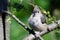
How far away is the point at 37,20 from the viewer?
956 millimetres

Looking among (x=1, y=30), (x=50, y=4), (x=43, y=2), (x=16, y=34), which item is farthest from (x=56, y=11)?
(x=1, y=30)

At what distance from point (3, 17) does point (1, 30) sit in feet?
0.14

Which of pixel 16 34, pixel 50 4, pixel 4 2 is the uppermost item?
pixel 4 2

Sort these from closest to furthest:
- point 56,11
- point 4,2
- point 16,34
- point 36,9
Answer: point 4,2 < point 36,9 < point 16,34 < point 56,11

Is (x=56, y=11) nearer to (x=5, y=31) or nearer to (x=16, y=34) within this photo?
(x=16, y=34)

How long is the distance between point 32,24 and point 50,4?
3.89 feet

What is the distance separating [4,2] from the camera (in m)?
0.65

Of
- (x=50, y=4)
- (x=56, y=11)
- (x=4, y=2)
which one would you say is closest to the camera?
(x=4, y=2)

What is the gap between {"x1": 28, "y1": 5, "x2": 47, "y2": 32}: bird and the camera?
0.93 metres

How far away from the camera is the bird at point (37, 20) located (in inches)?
36.5

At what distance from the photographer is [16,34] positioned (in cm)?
188

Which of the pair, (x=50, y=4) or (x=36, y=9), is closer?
(x=36, y=9)

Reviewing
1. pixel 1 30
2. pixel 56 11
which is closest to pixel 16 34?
pixel 56 11

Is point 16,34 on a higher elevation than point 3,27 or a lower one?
lower
